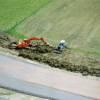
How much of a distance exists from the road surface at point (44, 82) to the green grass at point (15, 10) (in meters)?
1.97

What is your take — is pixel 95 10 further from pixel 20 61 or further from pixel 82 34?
pixel 20 61

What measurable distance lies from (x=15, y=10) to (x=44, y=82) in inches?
152

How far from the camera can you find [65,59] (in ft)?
27.1

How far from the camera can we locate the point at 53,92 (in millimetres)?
6973

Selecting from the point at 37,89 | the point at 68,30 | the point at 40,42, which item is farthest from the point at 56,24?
the point at 37,89

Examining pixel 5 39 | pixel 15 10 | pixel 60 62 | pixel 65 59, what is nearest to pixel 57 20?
pixel 15 10

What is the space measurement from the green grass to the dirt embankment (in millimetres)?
1159

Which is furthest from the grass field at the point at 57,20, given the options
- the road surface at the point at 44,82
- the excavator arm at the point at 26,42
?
the road surface at the point at 44,82

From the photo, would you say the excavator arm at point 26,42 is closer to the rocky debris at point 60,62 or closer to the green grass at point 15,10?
the rocky debris at point 60,62

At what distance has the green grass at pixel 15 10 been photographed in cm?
981

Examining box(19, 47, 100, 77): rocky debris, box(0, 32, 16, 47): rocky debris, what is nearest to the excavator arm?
box(19, 47, 100, 77): rocky debris

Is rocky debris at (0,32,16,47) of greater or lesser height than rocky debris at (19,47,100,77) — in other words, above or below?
above

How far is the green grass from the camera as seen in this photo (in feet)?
32.2

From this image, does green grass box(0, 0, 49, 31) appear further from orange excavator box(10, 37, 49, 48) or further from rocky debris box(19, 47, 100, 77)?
rocky debris box(19, 47, 100, 77)
